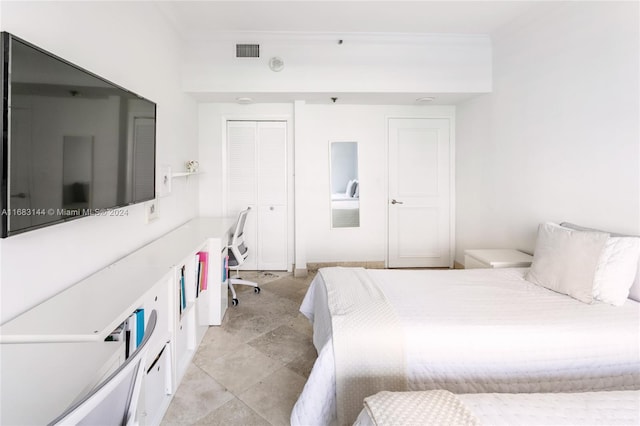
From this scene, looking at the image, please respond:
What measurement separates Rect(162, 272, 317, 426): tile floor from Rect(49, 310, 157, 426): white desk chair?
1.00 meters

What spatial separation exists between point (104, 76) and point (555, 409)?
8.73 feet

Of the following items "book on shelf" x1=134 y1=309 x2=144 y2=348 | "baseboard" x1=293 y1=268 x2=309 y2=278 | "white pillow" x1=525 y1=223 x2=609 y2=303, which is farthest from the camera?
"baseboard" x1=293 y1=268 x2=309 y2=278

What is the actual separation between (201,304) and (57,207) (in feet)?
5.06

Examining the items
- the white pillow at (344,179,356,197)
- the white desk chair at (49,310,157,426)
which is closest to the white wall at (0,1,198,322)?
the white desk chair at (49,310,157,426)

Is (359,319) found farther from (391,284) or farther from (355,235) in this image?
(355,235)

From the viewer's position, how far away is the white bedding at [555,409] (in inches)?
39.9

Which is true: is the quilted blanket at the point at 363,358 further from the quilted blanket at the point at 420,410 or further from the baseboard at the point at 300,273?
the baseboard at the point at 300,273

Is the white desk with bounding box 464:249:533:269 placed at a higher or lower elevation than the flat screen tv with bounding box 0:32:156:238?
lower

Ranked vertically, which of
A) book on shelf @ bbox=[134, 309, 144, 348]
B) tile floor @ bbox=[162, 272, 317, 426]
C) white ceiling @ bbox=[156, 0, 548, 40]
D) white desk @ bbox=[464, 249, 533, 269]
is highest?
white ceiling @ bbox=[156, 0, 548, 40]

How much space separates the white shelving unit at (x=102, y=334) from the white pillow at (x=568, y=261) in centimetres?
233

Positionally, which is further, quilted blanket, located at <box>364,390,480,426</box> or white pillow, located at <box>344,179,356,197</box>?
white pillow, located at <box>344,179,356,197</box>

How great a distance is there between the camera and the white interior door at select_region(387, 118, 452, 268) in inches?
179

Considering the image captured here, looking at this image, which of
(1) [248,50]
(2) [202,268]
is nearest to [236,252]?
(2) [202,268]

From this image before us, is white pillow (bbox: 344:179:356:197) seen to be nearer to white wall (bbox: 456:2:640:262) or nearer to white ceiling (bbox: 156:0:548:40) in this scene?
white wall (bbox: 456:2:640:262)
